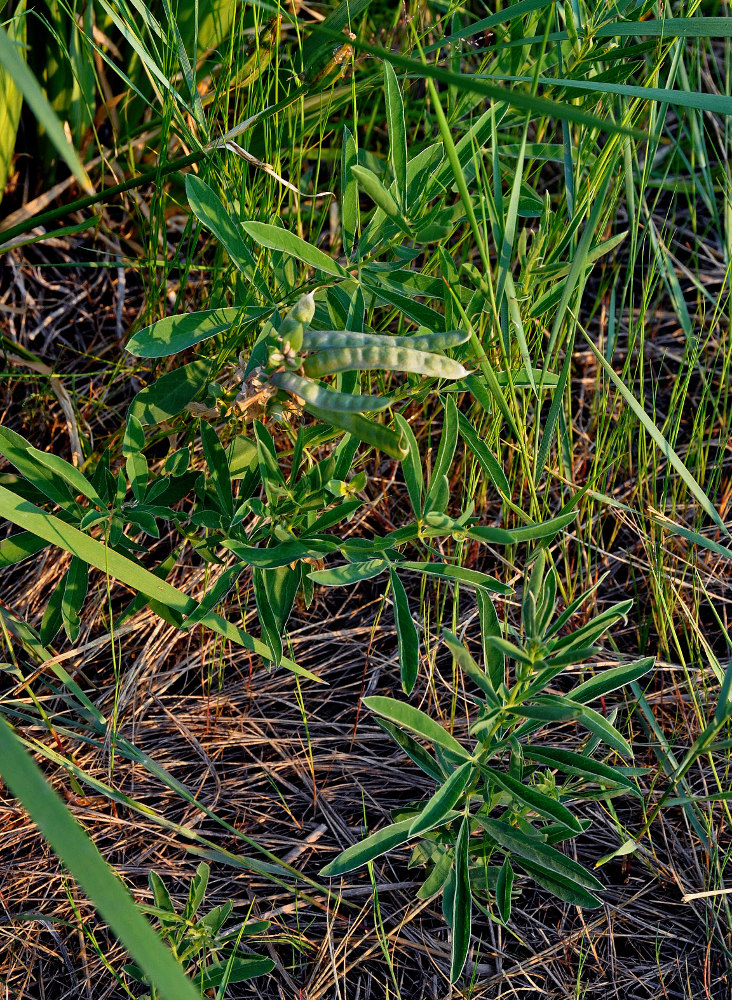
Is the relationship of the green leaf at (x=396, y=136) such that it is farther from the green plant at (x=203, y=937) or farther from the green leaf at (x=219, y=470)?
the green plant at (x=203, y=937)

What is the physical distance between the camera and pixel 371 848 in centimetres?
114

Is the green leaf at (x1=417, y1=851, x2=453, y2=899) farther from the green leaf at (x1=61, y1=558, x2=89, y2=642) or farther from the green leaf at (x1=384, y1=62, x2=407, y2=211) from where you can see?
the green leaf at (x1=384, y1=62, x2=407, y2=211)

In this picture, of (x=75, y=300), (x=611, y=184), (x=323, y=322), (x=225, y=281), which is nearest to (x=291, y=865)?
(x=323, y=322)

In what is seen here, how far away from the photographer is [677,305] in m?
1.68

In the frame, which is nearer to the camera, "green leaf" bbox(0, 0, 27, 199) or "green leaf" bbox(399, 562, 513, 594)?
"green leaf" bbox(399, 562, 513, 594)

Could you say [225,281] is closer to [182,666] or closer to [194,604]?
[194,604]

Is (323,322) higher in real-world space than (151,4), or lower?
lower

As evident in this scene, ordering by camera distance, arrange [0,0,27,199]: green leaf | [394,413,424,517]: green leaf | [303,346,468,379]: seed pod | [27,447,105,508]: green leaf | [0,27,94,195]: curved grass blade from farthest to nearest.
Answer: [0,0,27,199]: green leaf, [27,447,105,508]: green leaf, [394,413,424,517]: green leaf, [303,346,468,379]: seed pod, [0,27,94,195]: curved grass blade

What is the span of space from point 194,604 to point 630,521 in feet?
3.10

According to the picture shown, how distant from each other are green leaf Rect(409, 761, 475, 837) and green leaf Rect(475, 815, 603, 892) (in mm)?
82

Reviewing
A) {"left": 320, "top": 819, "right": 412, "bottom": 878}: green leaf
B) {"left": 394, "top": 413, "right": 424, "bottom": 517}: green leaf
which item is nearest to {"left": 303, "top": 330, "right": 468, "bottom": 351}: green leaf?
{"left": 394, "top": 413, "right": 424, "bottom": 517}: green leaf

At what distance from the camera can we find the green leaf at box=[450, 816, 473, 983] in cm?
110

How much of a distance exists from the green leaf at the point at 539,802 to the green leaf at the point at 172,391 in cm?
77

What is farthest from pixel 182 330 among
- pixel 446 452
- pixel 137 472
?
pixel 446 452
